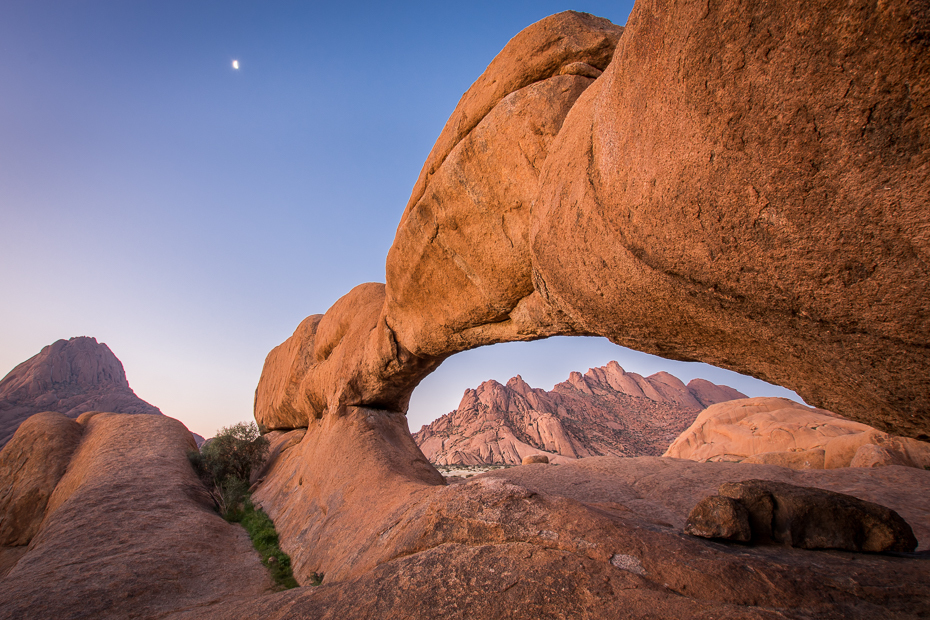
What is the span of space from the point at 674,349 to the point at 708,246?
2.41 metres

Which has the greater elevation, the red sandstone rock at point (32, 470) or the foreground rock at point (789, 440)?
the red sandstone rock at point (32, 470)

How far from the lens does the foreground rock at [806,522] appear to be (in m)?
4.80

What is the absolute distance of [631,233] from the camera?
4.03 metres

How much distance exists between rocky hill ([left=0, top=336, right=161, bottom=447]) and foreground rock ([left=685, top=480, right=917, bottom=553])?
7162 cm

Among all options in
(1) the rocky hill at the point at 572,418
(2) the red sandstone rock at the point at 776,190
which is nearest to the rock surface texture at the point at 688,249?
(2) the red sandstone rock at the point at 776,190

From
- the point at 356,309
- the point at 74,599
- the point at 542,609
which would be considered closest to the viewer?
the point at 542,609

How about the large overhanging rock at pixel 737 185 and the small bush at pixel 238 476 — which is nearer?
the large overhanging rock at pixel 737 185

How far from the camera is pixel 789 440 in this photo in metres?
22.9

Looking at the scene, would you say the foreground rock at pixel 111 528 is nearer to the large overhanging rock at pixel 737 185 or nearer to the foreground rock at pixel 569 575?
the foreground rock at pixel 569 575

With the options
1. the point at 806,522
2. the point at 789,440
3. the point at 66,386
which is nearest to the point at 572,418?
the point at 789,440

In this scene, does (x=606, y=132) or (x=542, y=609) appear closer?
(x=542, y=609)

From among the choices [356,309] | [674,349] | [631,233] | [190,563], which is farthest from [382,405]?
[631,233]

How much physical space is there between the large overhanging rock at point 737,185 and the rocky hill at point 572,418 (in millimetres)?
35336

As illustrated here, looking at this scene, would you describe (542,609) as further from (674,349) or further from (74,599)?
(74,599)
